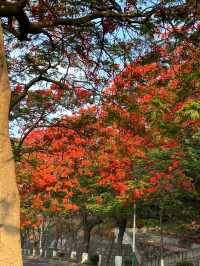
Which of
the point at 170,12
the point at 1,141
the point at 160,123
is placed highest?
the point at 170,12

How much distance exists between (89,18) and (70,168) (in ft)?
66.1

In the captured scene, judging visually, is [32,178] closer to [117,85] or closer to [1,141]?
[117,85]

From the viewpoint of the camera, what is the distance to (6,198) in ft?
25.6

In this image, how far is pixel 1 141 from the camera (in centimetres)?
801

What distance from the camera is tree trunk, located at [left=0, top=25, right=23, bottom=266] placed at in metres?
7.66

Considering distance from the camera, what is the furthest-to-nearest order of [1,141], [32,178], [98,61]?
[32,178], [98,61], [1,141]

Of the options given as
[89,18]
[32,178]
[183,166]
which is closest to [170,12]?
[89,18]

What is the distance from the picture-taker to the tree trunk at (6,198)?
7664mm

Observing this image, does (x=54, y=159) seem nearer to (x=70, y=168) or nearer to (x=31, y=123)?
(x=70, y=168)

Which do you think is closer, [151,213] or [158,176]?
[158,176]

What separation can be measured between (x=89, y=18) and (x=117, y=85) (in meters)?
3.64

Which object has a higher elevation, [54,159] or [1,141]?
[54,159]

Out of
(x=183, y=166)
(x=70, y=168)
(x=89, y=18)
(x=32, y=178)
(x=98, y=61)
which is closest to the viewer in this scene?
(x=89, y=18)

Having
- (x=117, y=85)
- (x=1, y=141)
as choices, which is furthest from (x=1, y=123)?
(x=117, y=85)
